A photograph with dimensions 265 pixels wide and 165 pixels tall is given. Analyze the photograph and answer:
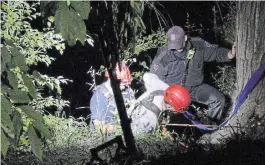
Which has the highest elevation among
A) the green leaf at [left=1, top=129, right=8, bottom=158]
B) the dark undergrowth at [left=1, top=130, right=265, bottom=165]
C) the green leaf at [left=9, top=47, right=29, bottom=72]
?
the green leaf at [left=9, top=47, right=29, bottom=72]

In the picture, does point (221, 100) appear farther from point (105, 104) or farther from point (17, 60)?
point (17, 60)

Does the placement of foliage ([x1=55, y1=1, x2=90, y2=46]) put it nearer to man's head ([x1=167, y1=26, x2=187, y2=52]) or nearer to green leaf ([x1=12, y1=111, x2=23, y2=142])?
green leaf ([x1=12, y1=111, x2=23, y2=142])

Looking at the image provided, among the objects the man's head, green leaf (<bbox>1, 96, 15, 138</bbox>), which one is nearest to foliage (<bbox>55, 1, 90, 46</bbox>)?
green leaf (<bbox>1, 96, 15, 138</bbox>)

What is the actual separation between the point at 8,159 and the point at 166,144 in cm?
163

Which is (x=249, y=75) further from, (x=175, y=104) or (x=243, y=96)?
(x=175, y=104)

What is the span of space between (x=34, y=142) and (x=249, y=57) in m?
2.96

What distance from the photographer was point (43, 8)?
4.20ft

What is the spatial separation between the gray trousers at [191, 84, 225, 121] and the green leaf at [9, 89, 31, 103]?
13.9ft

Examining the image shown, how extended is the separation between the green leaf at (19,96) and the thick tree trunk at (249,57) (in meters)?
2.71

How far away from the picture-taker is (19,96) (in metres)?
1.83

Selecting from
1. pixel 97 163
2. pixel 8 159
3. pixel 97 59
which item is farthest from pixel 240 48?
pixel 97 59

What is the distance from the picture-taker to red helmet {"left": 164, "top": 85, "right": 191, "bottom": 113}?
5246 mm

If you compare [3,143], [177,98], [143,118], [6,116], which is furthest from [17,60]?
[177,98]

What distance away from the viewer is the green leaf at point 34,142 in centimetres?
181
